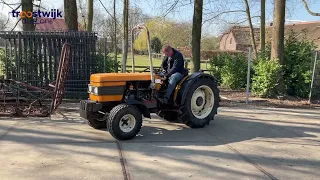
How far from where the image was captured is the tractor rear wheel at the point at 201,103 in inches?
276

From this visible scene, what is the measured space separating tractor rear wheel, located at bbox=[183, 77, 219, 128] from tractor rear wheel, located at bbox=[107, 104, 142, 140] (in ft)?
4.19

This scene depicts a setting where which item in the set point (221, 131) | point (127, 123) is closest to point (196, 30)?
point (221, 131)

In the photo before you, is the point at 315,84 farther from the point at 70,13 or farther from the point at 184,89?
the point at 70,13

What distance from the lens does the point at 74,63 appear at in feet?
35.0

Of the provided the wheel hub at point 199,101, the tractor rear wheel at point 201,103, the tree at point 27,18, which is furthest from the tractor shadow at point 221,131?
the tree at point 27,18

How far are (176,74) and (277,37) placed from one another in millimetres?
7471

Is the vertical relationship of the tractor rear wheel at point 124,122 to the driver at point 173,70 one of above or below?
below

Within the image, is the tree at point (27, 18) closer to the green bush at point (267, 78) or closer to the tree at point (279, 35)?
the green bush at point (267, 78)

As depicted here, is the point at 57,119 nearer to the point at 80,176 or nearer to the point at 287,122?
the point at 80,176

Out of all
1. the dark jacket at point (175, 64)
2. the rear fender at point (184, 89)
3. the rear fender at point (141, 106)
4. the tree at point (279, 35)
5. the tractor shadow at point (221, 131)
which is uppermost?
the tree at point (279, 35)

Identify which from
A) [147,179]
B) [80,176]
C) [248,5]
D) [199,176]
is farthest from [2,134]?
[248,5]

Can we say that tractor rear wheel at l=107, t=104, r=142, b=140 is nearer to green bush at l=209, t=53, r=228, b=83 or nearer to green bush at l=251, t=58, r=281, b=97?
green bush at l=251, t=58, r=281, b=97

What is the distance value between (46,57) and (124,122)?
559cm

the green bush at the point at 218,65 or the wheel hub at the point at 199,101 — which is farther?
the green bush at the point at 218,65
